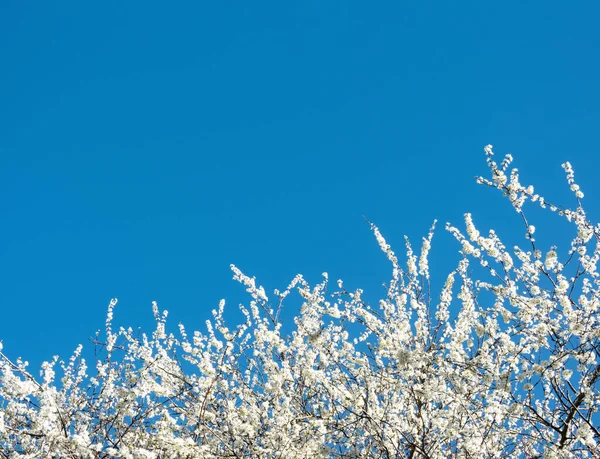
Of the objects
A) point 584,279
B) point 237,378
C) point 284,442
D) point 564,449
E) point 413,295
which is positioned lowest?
point 564,449

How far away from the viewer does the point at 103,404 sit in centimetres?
660

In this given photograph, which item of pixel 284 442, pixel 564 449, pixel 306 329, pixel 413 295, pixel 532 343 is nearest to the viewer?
pixel 564 449

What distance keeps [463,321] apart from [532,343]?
144cm

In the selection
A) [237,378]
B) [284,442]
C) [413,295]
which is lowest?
[284,442]

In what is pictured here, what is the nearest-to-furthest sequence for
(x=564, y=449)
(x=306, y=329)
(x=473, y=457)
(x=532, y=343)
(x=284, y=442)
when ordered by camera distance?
(x=564, y=449), (x=532, y=343), (x=284, y=442), (x=473, y=457), (x=306, y=329)

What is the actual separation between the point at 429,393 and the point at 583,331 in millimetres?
1276

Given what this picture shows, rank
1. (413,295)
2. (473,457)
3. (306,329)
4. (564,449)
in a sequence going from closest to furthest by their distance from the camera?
1. (564,449)
2. (473,457)
3. (306,329)
4. (413,295)

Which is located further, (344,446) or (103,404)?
(103,404)

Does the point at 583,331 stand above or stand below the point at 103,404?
below

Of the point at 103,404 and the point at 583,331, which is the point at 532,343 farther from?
the point at 103,404

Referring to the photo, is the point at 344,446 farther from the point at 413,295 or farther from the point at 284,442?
the point at 413,295

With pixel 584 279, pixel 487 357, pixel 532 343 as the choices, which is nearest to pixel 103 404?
pixel 487 357

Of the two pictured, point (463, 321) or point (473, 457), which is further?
point (463, 321)

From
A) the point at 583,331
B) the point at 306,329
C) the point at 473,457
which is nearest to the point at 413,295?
the point at 306,329
